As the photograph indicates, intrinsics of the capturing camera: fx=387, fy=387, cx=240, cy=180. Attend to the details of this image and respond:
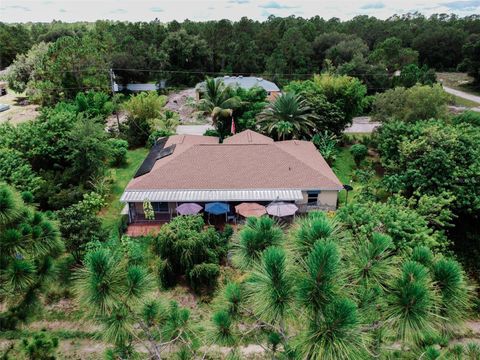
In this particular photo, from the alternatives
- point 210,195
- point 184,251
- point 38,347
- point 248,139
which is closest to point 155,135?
point 248,139

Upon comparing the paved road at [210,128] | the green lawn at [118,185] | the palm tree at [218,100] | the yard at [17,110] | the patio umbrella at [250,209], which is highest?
the palm tree at [218,100]

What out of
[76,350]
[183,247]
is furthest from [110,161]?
[76,350]

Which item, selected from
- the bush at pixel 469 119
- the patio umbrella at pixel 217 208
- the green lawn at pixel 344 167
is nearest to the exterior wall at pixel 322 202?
the green lawn at pixel 344 167

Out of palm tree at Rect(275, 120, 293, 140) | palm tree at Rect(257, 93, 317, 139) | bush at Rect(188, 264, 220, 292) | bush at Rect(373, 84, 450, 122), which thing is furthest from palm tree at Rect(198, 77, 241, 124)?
bush at Rect(188, 264, 220, 292)

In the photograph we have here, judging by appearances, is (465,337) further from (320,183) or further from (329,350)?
(329,350)

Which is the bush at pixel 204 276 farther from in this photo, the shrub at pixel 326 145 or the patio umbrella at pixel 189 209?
the shrub at pixel 326 145

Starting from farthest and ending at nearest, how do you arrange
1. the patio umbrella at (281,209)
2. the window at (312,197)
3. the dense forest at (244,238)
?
the window at (312,197), the patio umbrella at (281,209), the dense forest at (244,238)
